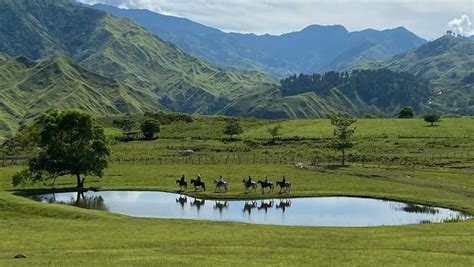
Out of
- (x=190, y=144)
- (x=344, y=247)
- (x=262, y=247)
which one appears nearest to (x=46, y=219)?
(x=262, y=247)

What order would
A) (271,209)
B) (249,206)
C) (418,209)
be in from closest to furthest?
(418,209)
(271,209)
(249,206)

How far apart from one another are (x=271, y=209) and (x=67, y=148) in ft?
117

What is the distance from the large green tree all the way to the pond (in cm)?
634

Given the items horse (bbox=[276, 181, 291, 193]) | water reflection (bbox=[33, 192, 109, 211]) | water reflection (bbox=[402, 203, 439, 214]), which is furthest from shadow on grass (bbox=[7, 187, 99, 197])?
water reflection (bbox=[402, 203, 439, 214])

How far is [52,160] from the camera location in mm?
81875

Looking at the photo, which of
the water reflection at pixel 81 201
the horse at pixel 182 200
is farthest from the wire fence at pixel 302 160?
the water reflection at pixel 81 201

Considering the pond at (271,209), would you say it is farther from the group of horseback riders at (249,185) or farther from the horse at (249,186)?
the horse at (249,186)

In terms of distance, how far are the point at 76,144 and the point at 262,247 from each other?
53.9 metres

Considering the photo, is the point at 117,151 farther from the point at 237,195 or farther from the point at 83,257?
the point at 83,257

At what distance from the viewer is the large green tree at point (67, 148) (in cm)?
8169

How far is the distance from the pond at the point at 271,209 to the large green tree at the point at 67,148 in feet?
20.8

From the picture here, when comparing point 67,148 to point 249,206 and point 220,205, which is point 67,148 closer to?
point 220,205

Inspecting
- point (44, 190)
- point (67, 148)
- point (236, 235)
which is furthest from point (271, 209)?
point (67, 148)

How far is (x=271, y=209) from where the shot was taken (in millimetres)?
65188
